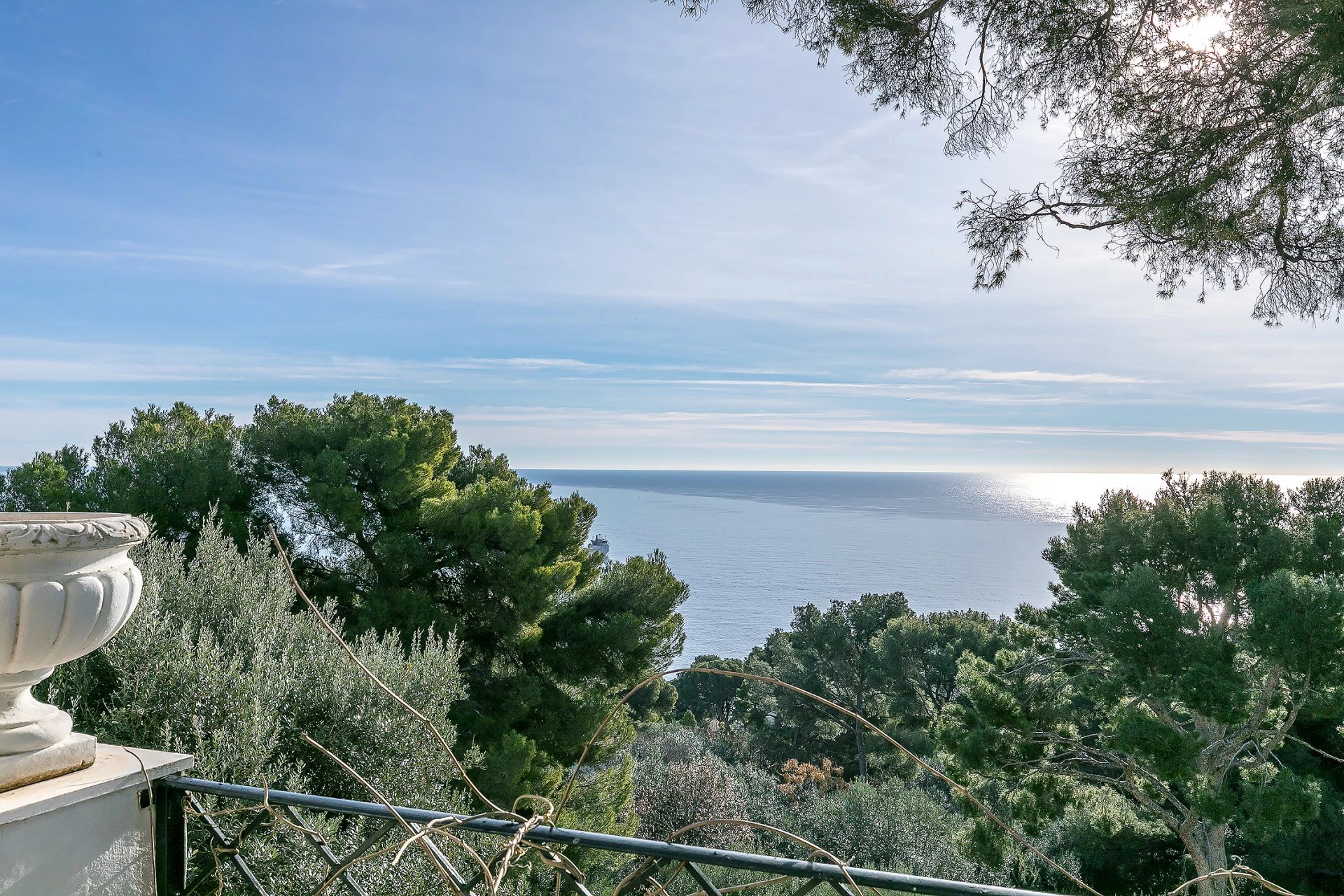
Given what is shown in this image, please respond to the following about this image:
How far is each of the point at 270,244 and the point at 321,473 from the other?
274 centimetres

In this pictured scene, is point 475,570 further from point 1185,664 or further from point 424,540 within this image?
point 1185,664

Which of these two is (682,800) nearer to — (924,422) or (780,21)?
(780,21)

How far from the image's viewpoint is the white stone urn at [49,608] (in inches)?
42.4

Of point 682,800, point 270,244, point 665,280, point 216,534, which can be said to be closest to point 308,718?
point 216,534

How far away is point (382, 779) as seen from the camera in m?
3.67

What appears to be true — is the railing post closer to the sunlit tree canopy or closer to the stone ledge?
the stone ledge

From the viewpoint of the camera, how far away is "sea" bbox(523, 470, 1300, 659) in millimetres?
37250

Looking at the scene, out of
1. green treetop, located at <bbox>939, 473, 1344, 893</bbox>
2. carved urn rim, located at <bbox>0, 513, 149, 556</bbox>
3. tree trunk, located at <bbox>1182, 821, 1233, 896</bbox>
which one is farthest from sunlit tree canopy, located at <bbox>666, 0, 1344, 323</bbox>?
tree trunk, located at <bbox>1182, 821, 1233, 896</bbox>

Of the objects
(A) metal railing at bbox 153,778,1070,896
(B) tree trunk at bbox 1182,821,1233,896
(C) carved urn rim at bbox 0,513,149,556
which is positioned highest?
(C) carved urn rim at bbox 0,513,149,556

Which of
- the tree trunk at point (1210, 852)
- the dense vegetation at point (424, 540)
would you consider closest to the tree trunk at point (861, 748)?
the tree trunk at point (1210, 852)

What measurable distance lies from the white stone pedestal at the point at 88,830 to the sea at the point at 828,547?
12578 millimetres

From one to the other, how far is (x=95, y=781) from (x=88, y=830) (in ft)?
0.29

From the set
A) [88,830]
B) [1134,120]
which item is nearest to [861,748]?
[1134,120]

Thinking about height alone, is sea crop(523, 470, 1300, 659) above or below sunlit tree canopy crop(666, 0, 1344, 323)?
below
